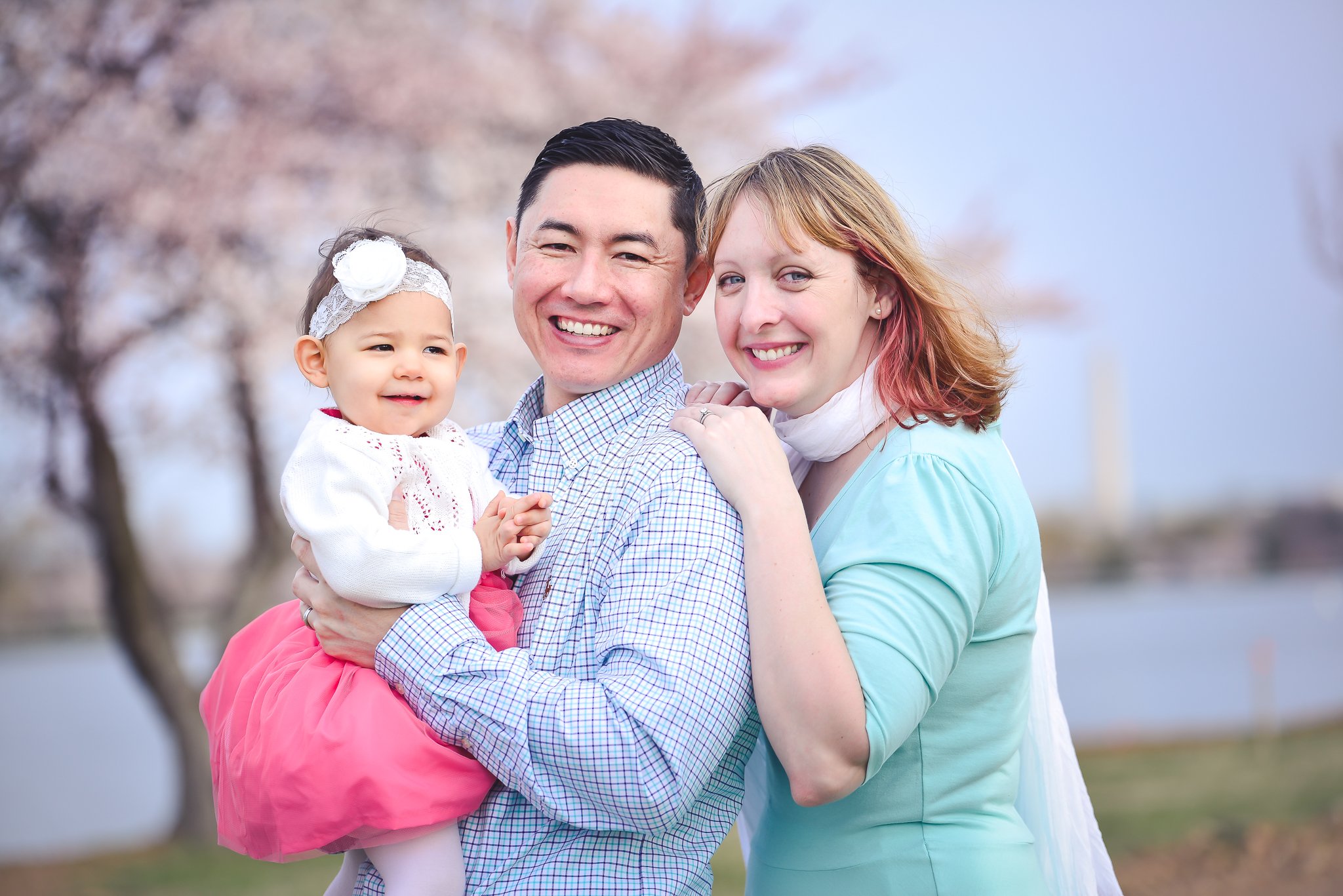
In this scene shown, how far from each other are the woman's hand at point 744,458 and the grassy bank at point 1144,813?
483cm

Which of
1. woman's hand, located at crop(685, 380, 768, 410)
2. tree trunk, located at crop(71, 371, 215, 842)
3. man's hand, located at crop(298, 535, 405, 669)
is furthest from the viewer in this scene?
tree trunk, located at crop(71, 371, 215, 842)

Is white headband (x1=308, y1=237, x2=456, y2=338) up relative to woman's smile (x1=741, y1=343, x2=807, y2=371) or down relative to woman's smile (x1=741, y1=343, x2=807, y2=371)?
up

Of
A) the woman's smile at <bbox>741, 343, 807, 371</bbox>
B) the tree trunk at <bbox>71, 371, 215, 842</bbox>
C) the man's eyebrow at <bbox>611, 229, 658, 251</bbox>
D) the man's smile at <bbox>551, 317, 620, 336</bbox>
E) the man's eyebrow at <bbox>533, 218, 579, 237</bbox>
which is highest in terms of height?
the man's eyebrow at <bbox>533, 218, 579, 237</bbox>

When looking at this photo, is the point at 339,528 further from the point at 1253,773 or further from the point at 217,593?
the point at 1253,773

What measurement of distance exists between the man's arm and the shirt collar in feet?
1.07

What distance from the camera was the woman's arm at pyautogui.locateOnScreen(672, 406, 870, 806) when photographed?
1.60 meters

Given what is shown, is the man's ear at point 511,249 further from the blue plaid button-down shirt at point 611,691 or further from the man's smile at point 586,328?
the blue plaid button-down shirt at point 611,691

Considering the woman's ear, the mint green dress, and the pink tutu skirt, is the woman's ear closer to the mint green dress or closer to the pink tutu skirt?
the mint green dress

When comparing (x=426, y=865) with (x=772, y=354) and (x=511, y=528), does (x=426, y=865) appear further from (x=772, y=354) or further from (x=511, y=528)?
(x=772, y=354)

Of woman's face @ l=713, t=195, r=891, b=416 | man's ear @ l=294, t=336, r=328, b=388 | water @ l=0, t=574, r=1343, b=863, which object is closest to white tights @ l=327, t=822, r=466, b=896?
man's ear @ l=294, t=336, r=328, b=388

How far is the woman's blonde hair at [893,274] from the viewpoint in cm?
191

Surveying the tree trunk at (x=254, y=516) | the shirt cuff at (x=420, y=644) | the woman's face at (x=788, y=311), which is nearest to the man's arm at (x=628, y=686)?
the shirt cuff at (x=420, y=644)

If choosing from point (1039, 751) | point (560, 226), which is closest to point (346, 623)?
point (560, 226)

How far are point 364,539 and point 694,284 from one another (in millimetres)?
862
